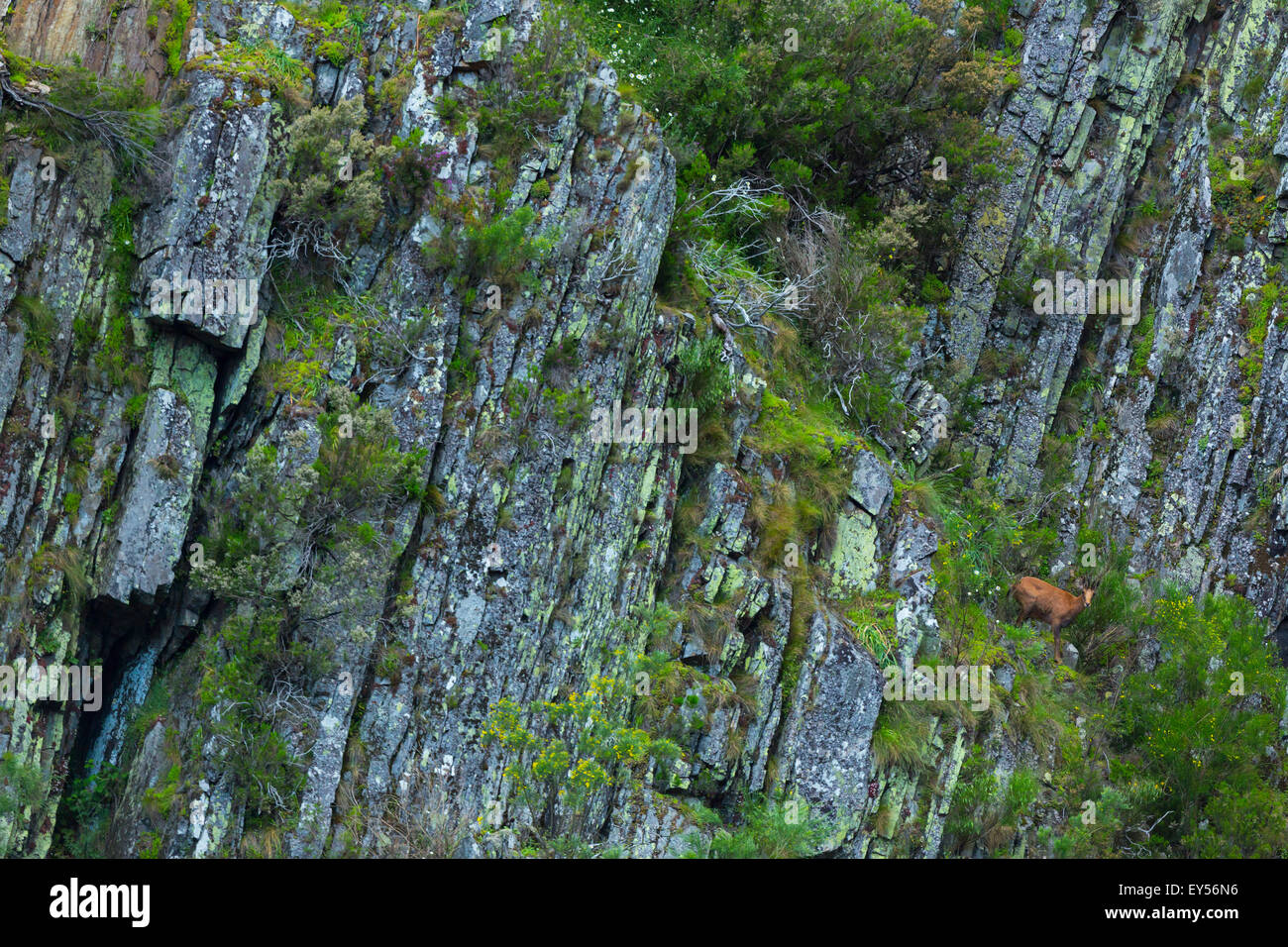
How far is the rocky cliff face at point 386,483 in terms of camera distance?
10664mm

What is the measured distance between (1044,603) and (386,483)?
1005cm

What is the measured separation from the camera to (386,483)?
36.6ft

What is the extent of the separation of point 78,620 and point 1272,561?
1667 centimetres

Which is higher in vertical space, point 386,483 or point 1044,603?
point 1044,603

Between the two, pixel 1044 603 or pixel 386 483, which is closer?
pixel 386 483

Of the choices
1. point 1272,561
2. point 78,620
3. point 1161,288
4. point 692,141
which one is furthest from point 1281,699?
point 78,620

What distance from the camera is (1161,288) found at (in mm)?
19125

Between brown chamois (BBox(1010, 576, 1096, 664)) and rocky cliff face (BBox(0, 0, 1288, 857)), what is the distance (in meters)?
2.32

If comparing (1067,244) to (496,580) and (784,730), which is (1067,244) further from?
(496,580)

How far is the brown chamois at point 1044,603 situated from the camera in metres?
16.4

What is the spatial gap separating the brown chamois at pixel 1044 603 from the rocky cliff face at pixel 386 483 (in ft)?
7.60

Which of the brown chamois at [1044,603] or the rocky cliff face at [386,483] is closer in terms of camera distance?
the rocky cliff face at [386,483]

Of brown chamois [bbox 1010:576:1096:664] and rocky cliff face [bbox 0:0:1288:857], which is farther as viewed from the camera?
brown chamois [bbox 1010:576:1096:664]

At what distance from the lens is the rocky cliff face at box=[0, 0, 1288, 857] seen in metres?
10.7
